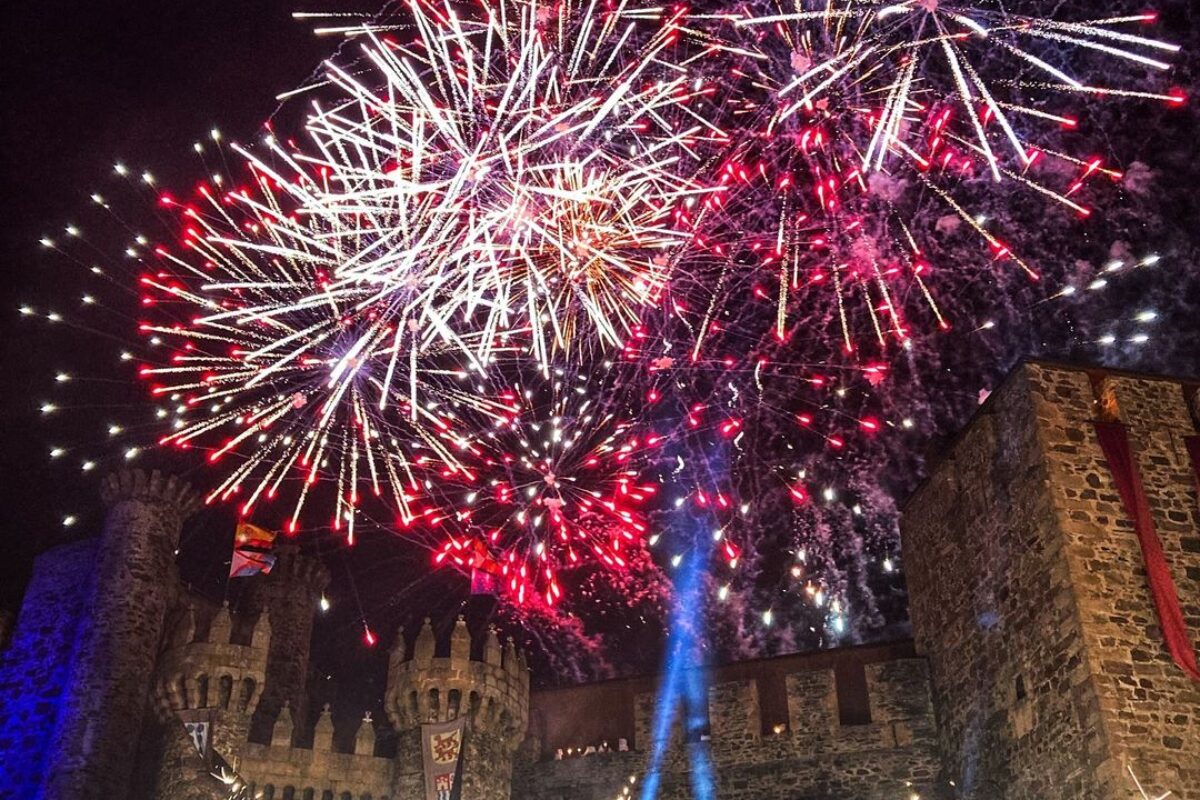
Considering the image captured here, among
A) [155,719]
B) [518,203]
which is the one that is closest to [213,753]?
[155,719]

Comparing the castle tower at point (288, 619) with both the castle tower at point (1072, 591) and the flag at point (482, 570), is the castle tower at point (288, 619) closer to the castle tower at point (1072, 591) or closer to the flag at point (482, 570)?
the flag at point (482, 570)

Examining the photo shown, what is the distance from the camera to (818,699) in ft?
59.7

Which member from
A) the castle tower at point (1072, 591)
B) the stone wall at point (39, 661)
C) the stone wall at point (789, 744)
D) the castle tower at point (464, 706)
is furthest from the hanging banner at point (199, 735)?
the castle tower at point (1072, 591)

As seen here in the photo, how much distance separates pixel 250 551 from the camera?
23047mm

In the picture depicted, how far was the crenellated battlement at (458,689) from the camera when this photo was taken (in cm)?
1928

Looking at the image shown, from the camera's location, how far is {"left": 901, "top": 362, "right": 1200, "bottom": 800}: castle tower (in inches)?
516

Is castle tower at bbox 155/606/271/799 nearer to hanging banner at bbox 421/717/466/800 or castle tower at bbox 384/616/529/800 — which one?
castle tower at bbox 384/616/529/800

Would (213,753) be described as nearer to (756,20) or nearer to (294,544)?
(294,544)

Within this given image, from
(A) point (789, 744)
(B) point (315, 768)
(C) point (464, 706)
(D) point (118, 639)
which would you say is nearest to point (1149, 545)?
(A) point (789, 744)

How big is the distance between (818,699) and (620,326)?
22.5 feet

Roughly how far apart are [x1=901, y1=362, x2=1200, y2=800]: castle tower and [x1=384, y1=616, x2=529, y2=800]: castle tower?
7136 mm

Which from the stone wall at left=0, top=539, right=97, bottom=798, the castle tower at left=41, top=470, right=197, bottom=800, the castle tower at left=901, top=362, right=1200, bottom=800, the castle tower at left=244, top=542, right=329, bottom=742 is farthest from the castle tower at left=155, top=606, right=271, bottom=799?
the castle tower at left=901, top=362, right=1200, bottom=800

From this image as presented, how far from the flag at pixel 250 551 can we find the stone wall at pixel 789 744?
7.09 m

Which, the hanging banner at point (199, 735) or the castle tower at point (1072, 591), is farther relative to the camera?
the hanging banner at point (199, 735)
